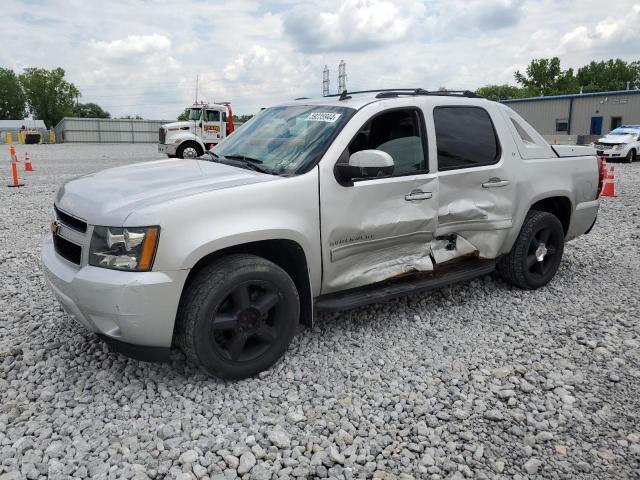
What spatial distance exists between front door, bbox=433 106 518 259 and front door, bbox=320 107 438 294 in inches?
6.8

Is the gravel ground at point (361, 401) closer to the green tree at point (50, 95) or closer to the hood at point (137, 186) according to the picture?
the hood at point (137, 186)

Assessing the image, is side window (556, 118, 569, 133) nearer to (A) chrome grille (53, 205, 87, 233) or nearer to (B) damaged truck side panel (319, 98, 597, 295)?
(B) damaged truck side panel (319, 98, 597, 295)

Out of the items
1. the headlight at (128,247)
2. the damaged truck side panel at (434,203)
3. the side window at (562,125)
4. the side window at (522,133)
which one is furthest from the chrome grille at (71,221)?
the side window at (562,125)

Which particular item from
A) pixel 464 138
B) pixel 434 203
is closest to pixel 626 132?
pixel 464 138

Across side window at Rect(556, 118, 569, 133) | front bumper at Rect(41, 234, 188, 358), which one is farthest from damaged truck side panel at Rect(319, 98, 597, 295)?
side window at Rect(556, 118, 569, 133)

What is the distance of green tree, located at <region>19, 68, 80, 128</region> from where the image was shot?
297ft

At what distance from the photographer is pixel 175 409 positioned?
3.08 meters

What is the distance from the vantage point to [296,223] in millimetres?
3367

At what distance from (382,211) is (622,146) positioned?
832 inches

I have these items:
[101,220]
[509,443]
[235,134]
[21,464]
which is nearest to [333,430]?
[509,443]

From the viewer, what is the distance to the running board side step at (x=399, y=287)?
12.1 ft

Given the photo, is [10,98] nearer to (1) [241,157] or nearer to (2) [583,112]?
(2) [583,112]

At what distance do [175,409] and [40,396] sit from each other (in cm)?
84

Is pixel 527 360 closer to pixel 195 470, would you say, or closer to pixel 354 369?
pixel 354 369
